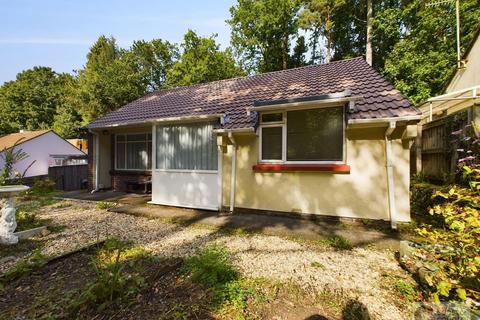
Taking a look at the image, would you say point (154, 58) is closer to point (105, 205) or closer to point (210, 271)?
point (105, 205)

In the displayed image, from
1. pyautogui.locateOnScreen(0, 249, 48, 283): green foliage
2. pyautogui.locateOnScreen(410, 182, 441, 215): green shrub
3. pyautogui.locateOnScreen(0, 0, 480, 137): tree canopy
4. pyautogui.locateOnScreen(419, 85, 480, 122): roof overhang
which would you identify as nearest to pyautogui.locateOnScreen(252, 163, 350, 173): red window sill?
pyautogui.locateOnScreen(410, 182, 441, 215): green shrub

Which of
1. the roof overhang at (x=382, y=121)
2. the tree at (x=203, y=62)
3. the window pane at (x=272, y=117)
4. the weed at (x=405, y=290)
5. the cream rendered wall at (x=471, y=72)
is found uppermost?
the tree at (x=203, y=62)

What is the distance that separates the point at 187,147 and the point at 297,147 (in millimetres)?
3383

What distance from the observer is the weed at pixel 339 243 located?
391 centimetres

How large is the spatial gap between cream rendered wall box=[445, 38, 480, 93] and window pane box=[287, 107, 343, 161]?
7.81 m

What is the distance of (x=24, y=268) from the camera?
3.07 metres

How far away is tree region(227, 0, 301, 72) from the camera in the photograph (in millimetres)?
19233

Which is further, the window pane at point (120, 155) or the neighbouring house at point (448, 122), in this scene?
the window pane at point (120, 155)

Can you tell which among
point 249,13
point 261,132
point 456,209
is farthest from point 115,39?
point 456,209

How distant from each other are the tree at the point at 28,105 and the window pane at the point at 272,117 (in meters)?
39.6

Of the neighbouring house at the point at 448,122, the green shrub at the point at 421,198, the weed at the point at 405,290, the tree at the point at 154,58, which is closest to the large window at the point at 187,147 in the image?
the weed at the point at 405,290

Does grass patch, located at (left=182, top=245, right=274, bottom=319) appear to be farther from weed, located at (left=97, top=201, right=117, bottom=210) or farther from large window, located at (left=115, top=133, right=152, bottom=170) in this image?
large window, located at (left=115, top=133, right=152, bottom=170)

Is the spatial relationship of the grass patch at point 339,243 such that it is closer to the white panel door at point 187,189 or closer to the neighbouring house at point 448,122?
the white panel door at point 187,189

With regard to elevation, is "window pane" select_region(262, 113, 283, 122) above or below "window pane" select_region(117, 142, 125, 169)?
above
